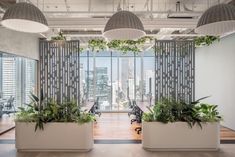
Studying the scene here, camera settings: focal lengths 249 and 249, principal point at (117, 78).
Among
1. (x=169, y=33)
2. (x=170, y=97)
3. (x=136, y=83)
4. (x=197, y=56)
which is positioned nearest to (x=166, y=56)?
(x=170, y=97)

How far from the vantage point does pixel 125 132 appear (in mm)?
7496

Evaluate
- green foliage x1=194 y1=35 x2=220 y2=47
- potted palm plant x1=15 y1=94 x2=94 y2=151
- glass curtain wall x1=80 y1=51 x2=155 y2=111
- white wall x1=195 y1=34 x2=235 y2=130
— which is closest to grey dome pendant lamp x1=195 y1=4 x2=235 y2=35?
potted palm plant x1=15 y1=94 x2=94 y2=151

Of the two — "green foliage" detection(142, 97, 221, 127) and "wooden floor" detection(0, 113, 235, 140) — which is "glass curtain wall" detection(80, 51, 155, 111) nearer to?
"wooden floor" detection(0, 113, 235, 140)

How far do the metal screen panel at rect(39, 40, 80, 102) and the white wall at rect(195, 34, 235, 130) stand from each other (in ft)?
15.8

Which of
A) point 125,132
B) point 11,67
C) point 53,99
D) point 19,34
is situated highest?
point 19,34

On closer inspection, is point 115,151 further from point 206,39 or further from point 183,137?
point 206,39

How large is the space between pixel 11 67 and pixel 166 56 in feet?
19.1

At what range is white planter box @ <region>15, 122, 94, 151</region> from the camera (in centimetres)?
538

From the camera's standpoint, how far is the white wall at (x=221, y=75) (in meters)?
7.75

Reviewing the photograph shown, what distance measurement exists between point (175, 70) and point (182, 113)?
1.14m

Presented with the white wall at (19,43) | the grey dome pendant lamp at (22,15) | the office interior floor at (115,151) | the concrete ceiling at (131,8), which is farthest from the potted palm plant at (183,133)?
the white wall at (19,43)

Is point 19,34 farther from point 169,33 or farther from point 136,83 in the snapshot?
point 136,83

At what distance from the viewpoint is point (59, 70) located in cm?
608

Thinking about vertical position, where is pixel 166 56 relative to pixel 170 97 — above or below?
above
